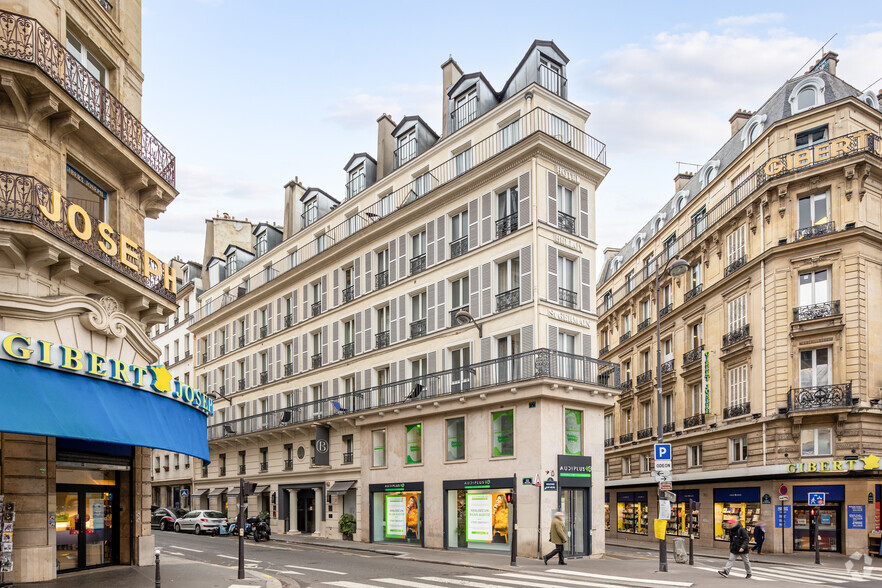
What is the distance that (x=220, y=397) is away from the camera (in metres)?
45.8

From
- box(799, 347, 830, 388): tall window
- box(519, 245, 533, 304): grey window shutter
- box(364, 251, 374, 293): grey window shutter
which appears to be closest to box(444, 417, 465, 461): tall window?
box(519, 245, 533, 304): grey window shutter

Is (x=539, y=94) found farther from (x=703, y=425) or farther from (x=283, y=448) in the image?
(x=283, y=448)

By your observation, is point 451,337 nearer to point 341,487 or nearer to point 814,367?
point 341,487

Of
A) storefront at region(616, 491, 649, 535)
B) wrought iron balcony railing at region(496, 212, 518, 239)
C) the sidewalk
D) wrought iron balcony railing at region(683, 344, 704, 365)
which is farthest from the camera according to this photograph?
storefront at region(616, 491, 649, 535)

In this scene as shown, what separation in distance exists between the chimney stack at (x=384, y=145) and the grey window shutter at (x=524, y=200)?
10.5 meters

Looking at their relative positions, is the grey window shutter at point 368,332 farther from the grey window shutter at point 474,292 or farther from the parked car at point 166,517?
the parked car at point 166,517

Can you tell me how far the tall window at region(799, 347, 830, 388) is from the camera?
93.8ft

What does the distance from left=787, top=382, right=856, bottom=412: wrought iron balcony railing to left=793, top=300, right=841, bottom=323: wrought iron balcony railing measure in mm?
2625

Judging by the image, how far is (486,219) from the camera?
2780 centimetres

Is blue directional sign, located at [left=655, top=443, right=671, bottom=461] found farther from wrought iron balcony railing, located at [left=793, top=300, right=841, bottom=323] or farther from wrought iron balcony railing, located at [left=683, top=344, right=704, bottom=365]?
wrought iron balcony railing, located at [left=683, top=344, right=704, bottom=365]

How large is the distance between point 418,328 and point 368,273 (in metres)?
4.68

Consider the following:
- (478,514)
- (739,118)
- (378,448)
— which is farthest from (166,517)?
(739,118)

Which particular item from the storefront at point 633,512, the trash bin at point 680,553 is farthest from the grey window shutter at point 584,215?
the storefront at point 633,512

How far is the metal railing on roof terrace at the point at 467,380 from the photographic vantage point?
24.9 metres
